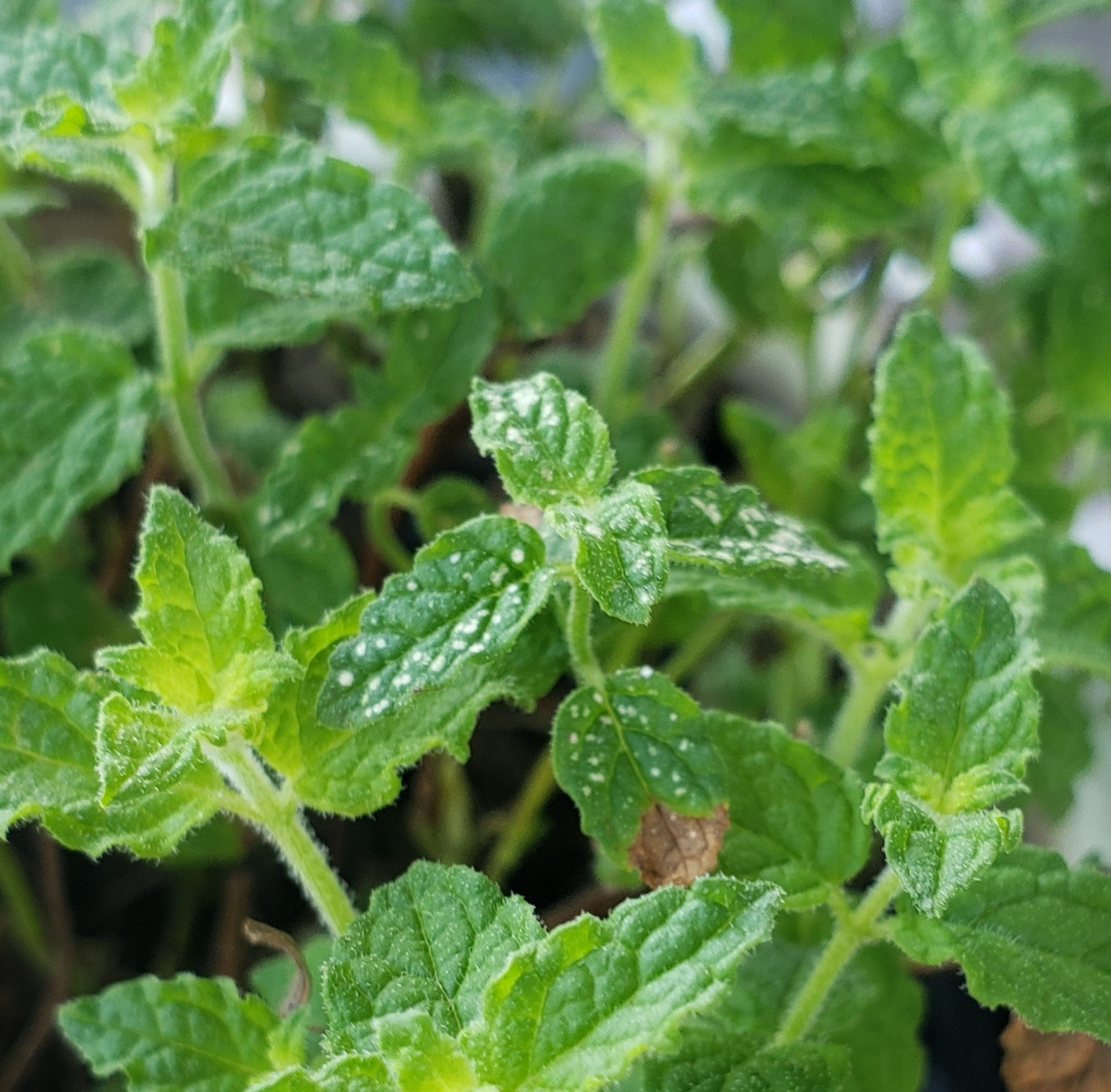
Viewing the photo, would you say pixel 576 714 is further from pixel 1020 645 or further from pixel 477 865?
pixel 477 865

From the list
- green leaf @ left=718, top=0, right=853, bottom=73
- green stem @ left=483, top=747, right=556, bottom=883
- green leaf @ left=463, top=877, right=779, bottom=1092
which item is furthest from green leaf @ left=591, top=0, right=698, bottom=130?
green leaf @ left=463, top=877, right=779, bottom=1092

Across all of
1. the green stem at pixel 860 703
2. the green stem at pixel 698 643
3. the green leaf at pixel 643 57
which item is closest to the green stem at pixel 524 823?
the green stem at pixel 698 643

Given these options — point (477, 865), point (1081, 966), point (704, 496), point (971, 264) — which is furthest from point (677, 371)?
point (1081, 966)

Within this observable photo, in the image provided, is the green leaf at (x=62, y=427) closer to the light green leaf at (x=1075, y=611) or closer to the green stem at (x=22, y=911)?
the green stem at (x=22, y=911)

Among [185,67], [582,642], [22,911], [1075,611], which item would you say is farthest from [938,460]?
[22,911]

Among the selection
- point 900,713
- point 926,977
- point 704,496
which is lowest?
point 926,977
